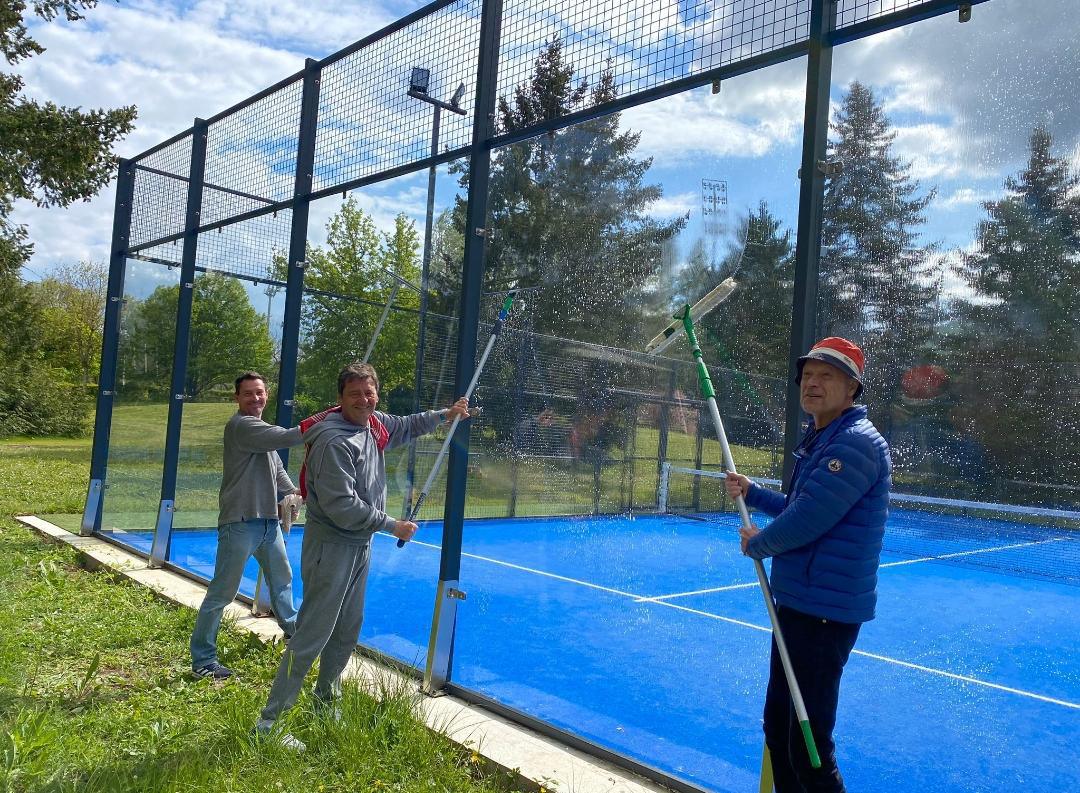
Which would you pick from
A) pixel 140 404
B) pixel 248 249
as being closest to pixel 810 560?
pixel 248 249

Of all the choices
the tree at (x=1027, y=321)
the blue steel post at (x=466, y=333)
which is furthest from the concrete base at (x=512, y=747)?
the tree at (x=1027, y=321)

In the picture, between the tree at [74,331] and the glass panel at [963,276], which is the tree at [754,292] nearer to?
the glass panel at [963,276]

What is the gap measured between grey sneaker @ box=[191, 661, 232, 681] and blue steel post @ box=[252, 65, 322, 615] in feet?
3.17

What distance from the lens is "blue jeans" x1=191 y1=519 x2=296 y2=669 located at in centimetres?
410

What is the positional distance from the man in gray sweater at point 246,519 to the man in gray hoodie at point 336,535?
868 millimetres

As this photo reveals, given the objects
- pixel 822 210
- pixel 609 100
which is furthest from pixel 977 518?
pixel 609 100

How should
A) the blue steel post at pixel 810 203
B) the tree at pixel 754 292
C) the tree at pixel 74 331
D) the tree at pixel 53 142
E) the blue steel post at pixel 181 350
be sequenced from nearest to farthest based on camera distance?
the blue steel post at pixel 810 203, the tree at pixel 754 292, the blue steel post at pixel 181 350, the tree at pixel 53 142, the tree at pixel 74 331

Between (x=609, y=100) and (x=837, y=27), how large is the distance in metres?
1.04

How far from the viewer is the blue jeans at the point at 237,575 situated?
4.10 metres

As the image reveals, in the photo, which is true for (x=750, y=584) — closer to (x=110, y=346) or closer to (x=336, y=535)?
(x=336, y=535)

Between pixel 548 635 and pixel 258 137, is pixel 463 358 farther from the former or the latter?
pixel 258 137

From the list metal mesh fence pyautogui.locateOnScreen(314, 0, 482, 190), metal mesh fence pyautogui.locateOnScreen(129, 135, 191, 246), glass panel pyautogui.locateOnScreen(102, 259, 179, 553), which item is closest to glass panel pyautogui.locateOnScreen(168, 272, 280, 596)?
glass panel pyautogui.locateOnScreen(102, 259, 179, 553)

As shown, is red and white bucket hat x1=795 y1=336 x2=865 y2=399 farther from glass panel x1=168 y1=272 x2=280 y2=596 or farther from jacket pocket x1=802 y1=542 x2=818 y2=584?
glass panel x1=168 y1=272 x2=280 y2=596

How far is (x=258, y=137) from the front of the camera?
5969mm
